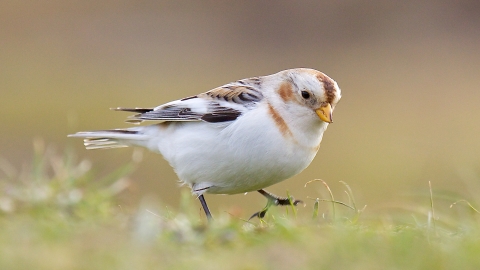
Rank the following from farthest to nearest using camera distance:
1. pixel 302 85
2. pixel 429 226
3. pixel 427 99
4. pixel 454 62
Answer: pixel 454 62 → pixel 427 99 → pixel 302 85 → pixel 429 226

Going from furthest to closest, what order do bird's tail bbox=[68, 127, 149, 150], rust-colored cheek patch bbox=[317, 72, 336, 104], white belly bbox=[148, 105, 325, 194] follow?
1. bird's tail bbox=[68, 127, 149, 150]
2. rust-colored cheek patch bbox=[317, 72, 336, 104]
3. white belly bbox=[148, 105, 325, 194]

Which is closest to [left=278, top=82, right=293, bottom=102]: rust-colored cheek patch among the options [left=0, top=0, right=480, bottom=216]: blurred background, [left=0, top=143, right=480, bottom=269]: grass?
[left=0, top=143, right=480, bottom=269]: grass

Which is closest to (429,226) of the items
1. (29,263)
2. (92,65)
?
(29,263)

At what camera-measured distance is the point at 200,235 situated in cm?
389

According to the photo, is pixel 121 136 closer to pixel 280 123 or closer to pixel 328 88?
pixel 280 123

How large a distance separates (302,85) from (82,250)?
2716 mm

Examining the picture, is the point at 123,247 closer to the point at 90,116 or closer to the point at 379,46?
the point at 90,116

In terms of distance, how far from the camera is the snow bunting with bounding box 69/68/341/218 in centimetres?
543

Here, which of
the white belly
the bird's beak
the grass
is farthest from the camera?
the bird's beak

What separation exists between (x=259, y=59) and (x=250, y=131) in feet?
43.7

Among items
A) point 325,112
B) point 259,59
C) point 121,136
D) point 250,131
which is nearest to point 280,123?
point 250,131

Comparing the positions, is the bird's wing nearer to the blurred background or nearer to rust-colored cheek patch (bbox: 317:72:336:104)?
rust-colored cheek patch (bbox: 317:72:336:104)

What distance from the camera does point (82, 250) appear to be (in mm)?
3426

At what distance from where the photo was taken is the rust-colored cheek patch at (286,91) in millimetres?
5746
